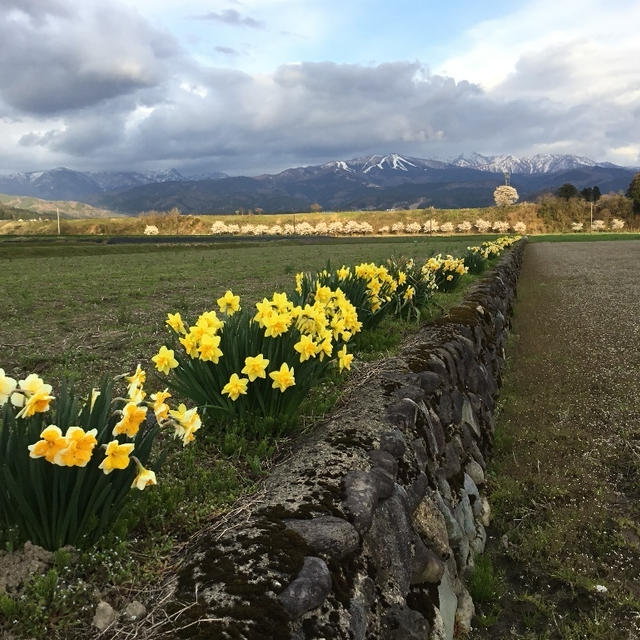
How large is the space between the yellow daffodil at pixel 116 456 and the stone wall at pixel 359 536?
19.3 inches

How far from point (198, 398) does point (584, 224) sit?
363ft

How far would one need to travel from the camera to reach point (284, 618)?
5.60 feet

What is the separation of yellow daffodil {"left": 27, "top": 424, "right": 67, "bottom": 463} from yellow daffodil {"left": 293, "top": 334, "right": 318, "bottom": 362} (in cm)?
176

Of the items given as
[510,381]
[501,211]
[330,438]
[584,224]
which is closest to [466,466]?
[330,438]

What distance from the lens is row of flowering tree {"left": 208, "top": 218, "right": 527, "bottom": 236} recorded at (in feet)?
358

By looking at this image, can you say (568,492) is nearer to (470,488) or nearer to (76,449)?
(470,488)

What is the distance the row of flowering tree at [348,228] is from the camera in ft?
358

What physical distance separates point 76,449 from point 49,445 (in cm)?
9

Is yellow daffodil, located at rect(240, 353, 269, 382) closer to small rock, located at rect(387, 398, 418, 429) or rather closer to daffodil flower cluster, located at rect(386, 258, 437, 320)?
small rock, located at rect(387, 398, 418, 429)

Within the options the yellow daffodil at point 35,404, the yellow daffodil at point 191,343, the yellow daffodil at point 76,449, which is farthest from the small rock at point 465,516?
the yellow daffodil at point 35,404

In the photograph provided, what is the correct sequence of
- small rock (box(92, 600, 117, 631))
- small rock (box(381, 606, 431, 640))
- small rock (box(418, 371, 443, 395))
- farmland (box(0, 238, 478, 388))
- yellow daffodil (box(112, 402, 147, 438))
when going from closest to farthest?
1. small rock (box(92, 600, 117, 631))
2. yellow daffodil (box(112, 402, 147, 438))
3. small rock (box(381, 606, 431, 640))
4. small rock (box(418, 371, 443, 395))
5. farmland (box(0, 238, 478, 388))

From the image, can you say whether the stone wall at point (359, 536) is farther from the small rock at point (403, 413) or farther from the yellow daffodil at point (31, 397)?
the yellow daffodil at point (31, 397)

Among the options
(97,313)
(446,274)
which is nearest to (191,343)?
(97,313)

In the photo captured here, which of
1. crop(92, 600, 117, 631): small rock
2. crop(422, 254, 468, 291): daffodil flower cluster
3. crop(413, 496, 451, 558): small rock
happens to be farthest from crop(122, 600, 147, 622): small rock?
crop(422, 254, 468, 291): daffodil flower cluster
